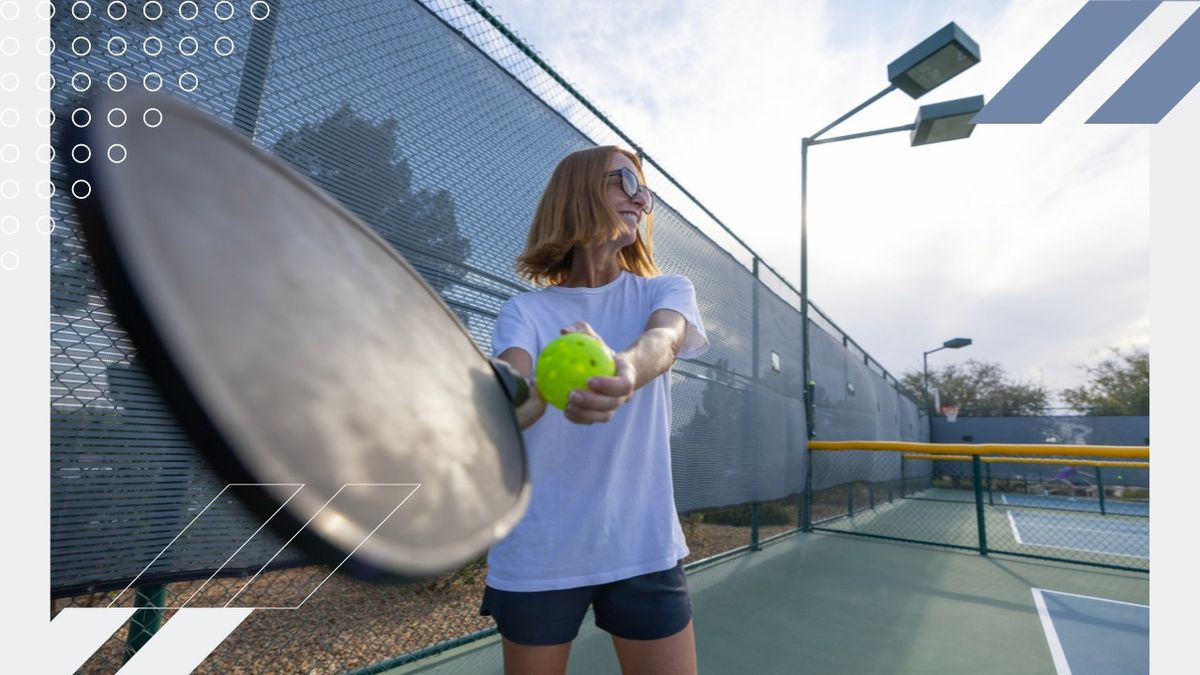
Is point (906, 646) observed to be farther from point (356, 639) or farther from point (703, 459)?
point (356, 639)

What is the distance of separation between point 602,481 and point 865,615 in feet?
12.1

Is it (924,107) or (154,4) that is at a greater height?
(924,107)

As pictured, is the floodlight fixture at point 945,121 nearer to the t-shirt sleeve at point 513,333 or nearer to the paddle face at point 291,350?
the t-shirt sleeve at point 513,333

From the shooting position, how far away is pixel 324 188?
2238 mm

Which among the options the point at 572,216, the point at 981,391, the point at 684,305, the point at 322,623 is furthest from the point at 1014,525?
the point at 981,391

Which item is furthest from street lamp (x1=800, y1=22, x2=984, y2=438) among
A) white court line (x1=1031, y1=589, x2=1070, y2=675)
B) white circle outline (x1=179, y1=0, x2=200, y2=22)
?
white circle outline (x1=179, y1=0, x2=200, y2=22)

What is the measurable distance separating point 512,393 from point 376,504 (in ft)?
1.49

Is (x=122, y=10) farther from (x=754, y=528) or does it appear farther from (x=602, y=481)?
(x=754, y=528)

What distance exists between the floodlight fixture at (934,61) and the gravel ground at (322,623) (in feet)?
20.4

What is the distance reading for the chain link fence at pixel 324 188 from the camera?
164 cm

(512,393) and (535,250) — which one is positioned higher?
(535,250)

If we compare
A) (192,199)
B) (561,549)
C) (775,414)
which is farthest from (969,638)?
(192,199)

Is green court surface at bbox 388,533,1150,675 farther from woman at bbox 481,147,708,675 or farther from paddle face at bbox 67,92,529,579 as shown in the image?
paddle face at bbox 67,92,529,579

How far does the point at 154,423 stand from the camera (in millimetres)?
1808
